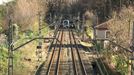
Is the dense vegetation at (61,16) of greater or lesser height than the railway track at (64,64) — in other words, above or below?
above

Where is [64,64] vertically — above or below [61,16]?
below

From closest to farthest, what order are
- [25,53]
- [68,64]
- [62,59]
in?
[25,53] → [68,64] → [62,59]

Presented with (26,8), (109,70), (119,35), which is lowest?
(109,70)

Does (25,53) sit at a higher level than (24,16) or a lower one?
lower

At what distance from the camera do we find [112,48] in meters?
25.5

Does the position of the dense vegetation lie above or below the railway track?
above

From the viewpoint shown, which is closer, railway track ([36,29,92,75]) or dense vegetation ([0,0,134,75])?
dense vegetation ([0,0,134,75])

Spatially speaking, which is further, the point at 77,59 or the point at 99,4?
the point at 99,4

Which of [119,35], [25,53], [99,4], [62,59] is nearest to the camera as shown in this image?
[119,35]

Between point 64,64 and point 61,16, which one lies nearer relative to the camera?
point 64,64

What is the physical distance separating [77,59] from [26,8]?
35.0ft

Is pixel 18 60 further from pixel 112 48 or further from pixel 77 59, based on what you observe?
pixel 77 59

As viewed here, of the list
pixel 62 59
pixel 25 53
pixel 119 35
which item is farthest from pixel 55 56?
pixel 119 35

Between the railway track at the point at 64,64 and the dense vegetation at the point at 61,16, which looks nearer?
the dense vegetation at the point at 61,16
